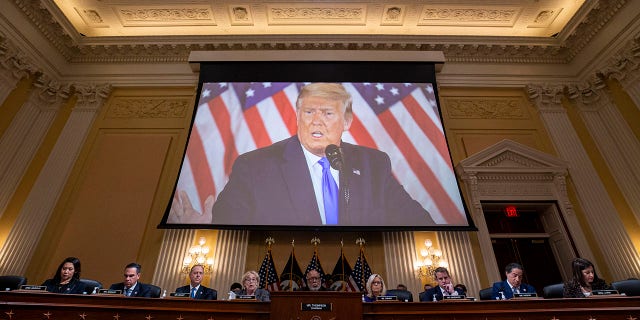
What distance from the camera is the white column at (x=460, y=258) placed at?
18.1 feet

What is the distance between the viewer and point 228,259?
570cm

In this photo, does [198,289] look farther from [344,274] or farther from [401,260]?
[401,260]

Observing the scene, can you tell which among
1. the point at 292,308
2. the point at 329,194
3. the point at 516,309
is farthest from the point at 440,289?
the point at 329,194

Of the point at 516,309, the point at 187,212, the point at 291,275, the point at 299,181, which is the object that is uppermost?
the point at 299,181

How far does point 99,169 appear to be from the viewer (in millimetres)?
6762

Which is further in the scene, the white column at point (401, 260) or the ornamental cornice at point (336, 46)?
the ornamental cornice at point (336, 46)

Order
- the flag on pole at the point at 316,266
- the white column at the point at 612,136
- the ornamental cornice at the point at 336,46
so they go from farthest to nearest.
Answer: the ornamental cornice at the point at 336,46 → the white column at the point at 612,136 → the flag on pole at the point at 316,266

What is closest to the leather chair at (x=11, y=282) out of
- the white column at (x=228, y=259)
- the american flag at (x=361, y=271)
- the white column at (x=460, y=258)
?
the white column at (x=228, y=259)

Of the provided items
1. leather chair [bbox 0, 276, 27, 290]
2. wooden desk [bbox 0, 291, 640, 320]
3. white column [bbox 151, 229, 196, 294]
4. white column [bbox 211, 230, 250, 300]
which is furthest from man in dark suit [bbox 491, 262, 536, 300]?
leather chair [bbox 0, 276, 27, 290]

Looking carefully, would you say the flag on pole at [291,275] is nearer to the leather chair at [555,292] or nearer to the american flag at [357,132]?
the american flag at [357,132]

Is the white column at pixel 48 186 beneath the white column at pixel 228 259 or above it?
above

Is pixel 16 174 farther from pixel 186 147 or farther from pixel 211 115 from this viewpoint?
pixel 211 115

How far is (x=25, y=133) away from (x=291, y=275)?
6328 mm

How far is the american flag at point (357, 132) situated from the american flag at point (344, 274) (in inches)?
68.0
